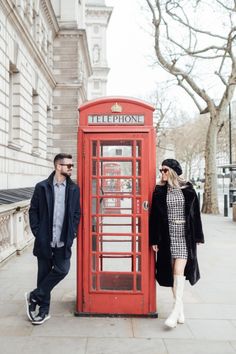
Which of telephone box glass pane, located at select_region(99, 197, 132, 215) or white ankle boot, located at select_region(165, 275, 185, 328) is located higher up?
telephone box glass pane, located at select_region(99, 197, 132, 215)

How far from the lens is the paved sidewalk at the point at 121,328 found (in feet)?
13.1

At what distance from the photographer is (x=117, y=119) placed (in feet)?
16.1

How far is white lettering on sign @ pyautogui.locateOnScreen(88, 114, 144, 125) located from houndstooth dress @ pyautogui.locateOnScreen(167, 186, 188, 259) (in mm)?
967

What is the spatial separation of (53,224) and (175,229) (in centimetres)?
131

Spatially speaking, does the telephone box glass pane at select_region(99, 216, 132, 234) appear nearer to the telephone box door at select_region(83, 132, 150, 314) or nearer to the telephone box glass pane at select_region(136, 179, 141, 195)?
the telephone box door at select_region(83, 132, 150, 314)

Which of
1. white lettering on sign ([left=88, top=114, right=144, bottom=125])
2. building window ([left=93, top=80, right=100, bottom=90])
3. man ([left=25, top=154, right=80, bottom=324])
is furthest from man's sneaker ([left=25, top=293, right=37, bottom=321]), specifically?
building window ([left=93, top=80, right=100, bottom=90])

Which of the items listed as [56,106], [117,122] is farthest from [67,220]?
[56,106]

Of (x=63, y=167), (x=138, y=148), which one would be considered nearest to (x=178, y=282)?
(x=138, y=148)

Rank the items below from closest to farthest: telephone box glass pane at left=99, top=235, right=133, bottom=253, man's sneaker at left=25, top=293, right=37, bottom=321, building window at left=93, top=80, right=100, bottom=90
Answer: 1. man's sneaker at left=25, top=293, right=37, bottom=321
2. telephone box glass pane at left=99, top=235, right=133, bottom=253
3. building window at left=93, top=80, right=100, bottom=90

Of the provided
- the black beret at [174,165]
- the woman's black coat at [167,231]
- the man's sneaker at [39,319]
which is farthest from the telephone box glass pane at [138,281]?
the black beret at [174,165]

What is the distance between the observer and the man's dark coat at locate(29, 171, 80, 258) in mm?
4586

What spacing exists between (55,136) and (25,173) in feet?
35.1

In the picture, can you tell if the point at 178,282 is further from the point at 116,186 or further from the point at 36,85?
the point at 36,85

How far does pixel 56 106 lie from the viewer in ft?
90.7
